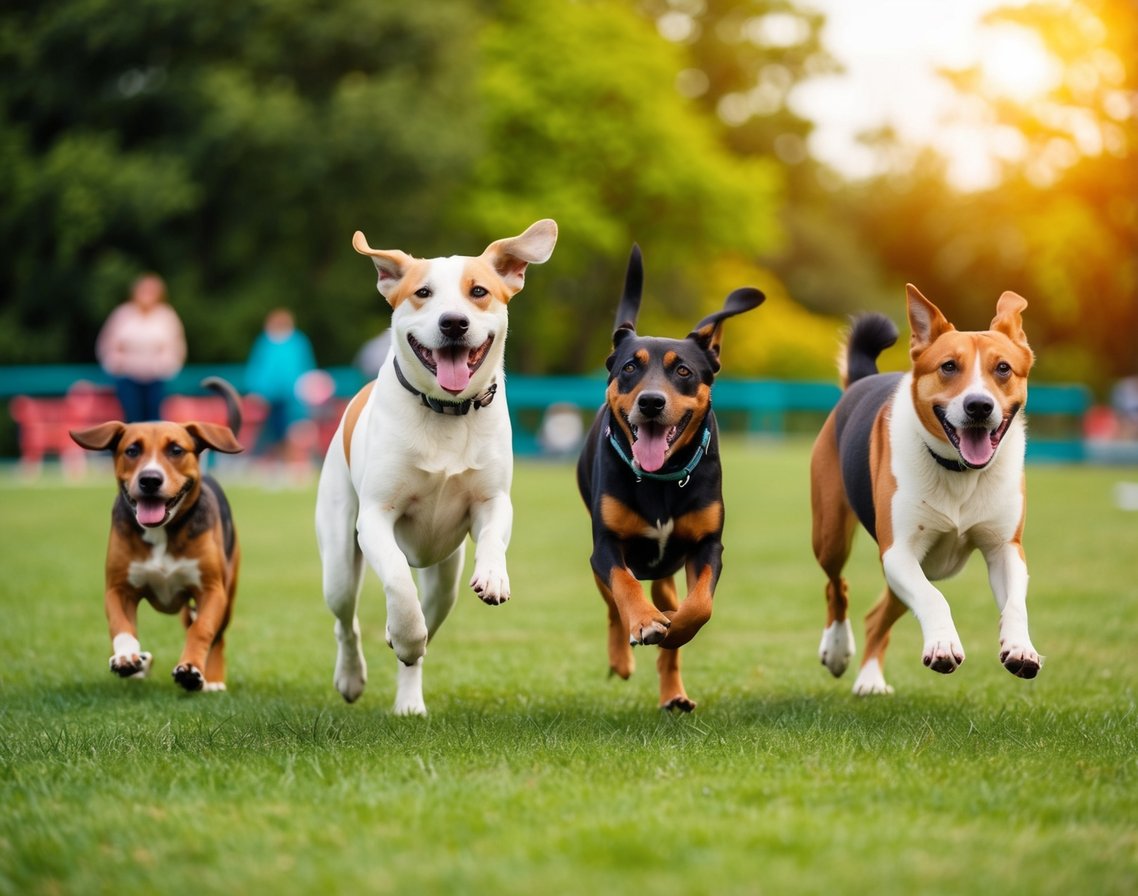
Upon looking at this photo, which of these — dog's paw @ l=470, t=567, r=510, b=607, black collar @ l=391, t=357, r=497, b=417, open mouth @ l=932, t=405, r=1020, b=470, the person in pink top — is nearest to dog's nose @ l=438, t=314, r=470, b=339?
black collar @ l=391, t=357, r=497, b=417

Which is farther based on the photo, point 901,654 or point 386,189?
point 386,189

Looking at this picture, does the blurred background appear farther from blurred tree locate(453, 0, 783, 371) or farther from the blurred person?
the blurred person

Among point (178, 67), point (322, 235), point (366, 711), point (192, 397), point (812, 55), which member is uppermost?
point (812, 55)

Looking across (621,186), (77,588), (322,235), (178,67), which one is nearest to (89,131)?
(178,67)

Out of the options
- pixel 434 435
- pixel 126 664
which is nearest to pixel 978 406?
pixel 434 435

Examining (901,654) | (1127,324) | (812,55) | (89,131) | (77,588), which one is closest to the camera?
(901,654)

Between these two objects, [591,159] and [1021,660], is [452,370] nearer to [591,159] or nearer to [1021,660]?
[1021,660]

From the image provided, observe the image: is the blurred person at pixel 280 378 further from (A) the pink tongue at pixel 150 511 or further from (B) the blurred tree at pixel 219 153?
(A) the pink tongue at pixel 150 511

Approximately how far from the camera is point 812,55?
59125 mm

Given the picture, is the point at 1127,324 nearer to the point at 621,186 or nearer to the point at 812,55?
the point at 812,55

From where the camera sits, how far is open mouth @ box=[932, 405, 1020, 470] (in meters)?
5.98

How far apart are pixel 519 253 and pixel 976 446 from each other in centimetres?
218

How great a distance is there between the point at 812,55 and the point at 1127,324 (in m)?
15.9

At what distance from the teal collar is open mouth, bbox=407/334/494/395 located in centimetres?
69
